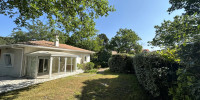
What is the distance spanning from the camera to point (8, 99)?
5262 mm

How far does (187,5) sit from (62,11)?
14.0 metres

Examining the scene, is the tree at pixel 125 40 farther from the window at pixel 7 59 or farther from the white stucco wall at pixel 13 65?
the window at pixel 7 59

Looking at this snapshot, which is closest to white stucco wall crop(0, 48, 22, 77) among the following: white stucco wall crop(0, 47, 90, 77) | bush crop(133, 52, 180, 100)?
white stucco wall crop(0, 47, 90, 77)

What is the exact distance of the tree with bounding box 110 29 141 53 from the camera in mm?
31300

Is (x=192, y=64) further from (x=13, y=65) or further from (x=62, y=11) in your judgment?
(x=13, y=65)

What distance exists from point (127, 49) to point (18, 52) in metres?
28.5

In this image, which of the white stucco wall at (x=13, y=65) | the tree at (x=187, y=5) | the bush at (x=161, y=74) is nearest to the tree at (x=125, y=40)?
the tree at (x=187, y=5)

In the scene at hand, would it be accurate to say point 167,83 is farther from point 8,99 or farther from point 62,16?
point 62,16

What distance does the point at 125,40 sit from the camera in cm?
3147

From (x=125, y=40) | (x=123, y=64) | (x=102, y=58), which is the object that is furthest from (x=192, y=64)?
(x=125, y=40)

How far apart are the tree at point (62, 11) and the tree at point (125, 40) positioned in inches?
934

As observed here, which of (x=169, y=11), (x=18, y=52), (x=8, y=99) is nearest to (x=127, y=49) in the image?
(x=169, y=11)

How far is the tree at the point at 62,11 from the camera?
675cm

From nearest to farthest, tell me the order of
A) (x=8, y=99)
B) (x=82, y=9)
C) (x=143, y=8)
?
(x=8, y=99), (x=82, y=9), (x=143, y=8)
